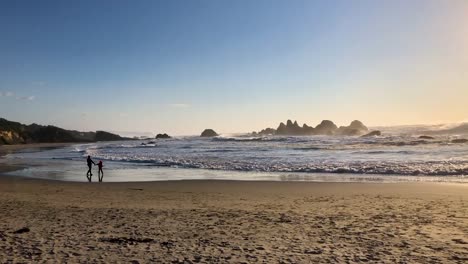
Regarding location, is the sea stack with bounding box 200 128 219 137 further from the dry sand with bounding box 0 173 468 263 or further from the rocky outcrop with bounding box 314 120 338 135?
the dry sand with bounding box 0 173 468 263

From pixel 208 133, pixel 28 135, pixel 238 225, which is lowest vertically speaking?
pixel 238 225

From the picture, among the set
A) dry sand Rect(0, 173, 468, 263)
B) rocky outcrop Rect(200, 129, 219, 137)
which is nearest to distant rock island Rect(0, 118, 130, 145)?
rocky outcrop Rect(200, 129, 219, 137)

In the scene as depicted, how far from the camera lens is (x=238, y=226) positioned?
9680 millimetres

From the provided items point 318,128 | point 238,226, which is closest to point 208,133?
point 318,128

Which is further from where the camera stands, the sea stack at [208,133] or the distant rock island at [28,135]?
the sea stack at [208,133]

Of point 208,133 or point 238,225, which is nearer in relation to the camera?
point 238,225

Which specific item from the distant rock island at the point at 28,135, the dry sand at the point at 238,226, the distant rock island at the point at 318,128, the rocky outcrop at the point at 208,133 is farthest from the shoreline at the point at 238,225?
the rocky outcrop at the point at 208,133

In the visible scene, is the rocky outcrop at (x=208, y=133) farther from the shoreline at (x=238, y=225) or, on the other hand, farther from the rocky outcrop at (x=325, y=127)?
the shoreline at (x=238, y=225)

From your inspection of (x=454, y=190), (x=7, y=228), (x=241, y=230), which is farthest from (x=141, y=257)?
(x=454, y=190)

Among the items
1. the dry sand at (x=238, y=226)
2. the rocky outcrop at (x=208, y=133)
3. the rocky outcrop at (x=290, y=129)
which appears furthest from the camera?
the rocky outcrop at (x=208, y=133)

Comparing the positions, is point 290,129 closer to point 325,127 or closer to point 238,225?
point 325,127

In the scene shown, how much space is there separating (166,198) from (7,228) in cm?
647

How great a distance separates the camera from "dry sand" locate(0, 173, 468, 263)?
284 inches

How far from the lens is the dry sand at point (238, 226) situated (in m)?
7.22
